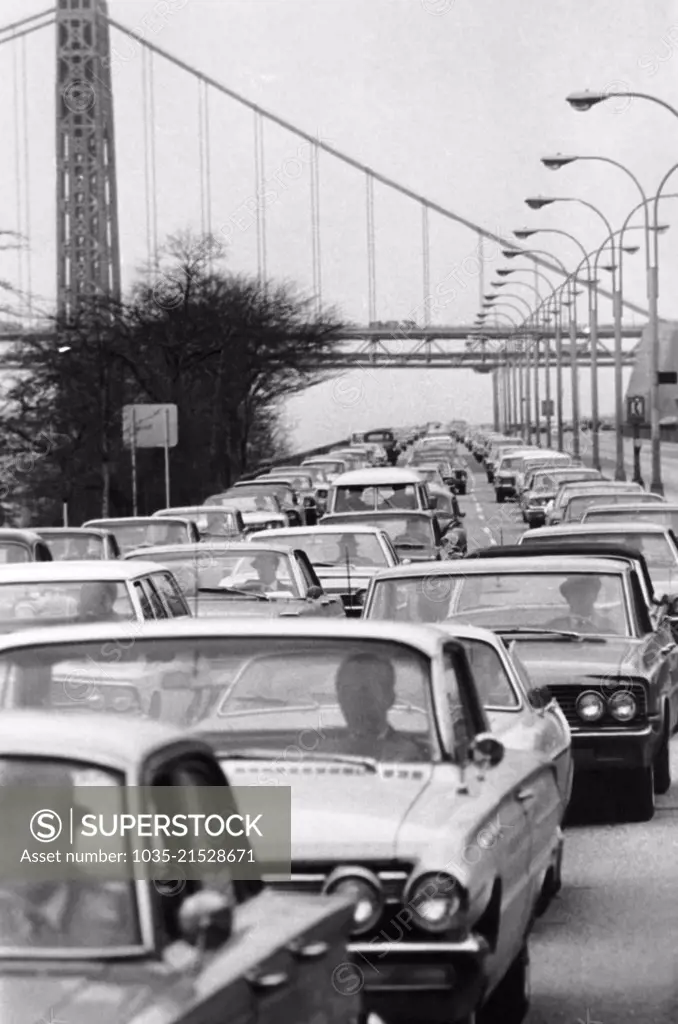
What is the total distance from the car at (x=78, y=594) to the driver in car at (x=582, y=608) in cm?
246

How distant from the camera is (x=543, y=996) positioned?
724 centimetres

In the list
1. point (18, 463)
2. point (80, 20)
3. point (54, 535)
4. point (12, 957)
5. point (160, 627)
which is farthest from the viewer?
point (80, 20)

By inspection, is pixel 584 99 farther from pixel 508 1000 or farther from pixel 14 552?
pixel 508 1000

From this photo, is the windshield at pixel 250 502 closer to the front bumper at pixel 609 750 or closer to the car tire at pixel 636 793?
the car tire at pixel 636 793

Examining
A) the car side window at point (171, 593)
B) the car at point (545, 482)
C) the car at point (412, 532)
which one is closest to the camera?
the car side window at point (171, 593)

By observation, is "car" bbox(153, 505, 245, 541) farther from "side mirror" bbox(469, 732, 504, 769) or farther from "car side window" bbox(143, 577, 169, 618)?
"side mirror" bbox(469, 732, 504, 769)

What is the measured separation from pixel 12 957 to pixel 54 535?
1710 centimetres

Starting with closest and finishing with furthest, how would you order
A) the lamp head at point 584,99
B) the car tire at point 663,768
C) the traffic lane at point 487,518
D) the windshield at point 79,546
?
the car tire at point 663,768
the windshield at point 79,546
the lamp head at point 584,99
the traffic lane at point 487,518

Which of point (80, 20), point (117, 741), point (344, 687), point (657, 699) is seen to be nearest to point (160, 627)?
point (344, 687)

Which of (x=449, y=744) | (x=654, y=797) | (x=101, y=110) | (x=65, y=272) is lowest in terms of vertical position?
(x=654, y=797)

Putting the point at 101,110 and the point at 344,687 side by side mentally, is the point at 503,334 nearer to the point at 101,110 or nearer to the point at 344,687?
the point at 101,110

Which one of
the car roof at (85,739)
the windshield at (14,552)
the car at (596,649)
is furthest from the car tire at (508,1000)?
the windshield at (14,552)

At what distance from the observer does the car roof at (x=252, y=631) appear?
23.5 feet

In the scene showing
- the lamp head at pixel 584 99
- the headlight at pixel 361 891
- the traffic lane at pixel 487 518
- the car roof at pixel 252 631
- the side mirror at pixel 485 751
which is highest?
the lamp head at pixel 584 99
